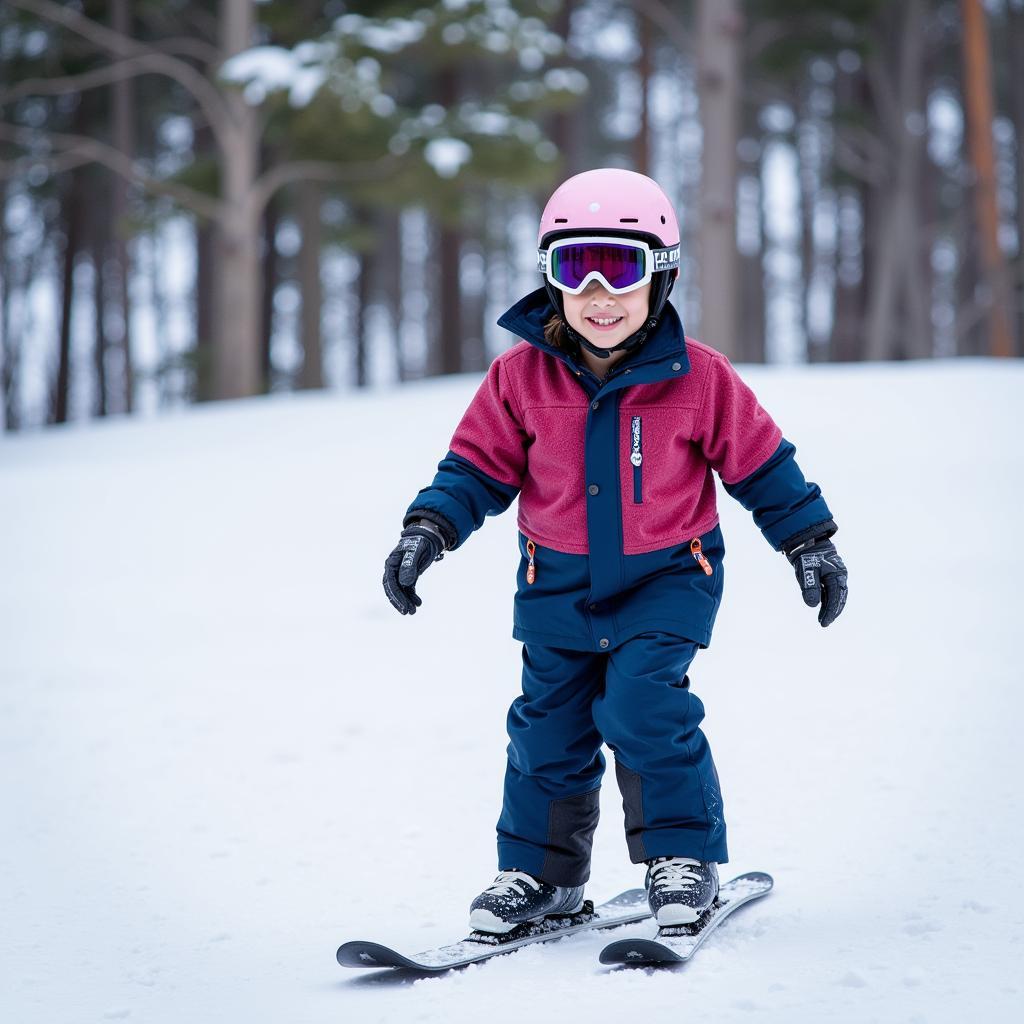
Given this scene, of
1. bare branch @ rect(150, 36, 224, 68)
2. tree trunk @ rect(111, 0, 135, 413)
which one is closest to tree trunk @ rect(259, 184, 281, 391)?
tree trunk @ rect(111, 0, 135, 413)

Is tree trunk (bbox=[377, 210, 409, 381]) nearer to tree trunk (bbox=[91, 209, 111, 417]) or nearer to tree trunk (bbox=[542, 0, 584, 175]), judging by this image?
tree trunk (bbox=[91, 209, 111, 417])

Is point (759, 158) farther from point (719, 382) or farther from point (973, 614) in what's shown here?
point (719, 382)

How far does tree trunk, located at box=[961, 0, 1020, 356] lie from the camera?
1551 centimetres

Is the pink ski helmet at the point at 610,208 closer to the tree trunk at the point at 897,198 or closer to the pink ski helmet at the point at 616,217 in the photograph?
the pink ski helmet at the point at 616,217

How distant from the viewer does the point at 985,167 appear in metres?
15.5

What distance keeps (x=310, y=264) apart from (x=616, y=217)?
1410cm

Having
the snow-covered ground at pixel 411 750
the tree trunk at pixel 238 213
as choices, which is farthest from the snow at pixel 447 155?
the snow-covered ground at pixel 411 750

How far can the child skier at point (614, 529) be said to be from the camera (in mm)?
2857

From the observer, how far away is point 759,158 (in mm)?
29625

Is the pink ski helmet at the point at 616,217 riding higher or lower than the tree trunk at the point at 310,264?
lower

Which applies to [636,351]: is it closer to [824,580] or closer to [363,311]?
[824,580]

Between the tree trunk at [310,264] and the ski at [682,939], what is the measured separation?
14.2m

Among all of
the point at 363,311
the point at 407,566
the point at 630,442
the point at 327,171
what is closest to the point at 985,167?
the point at 327,171

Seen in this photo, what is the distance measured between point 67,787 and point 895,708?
3.06 metres
